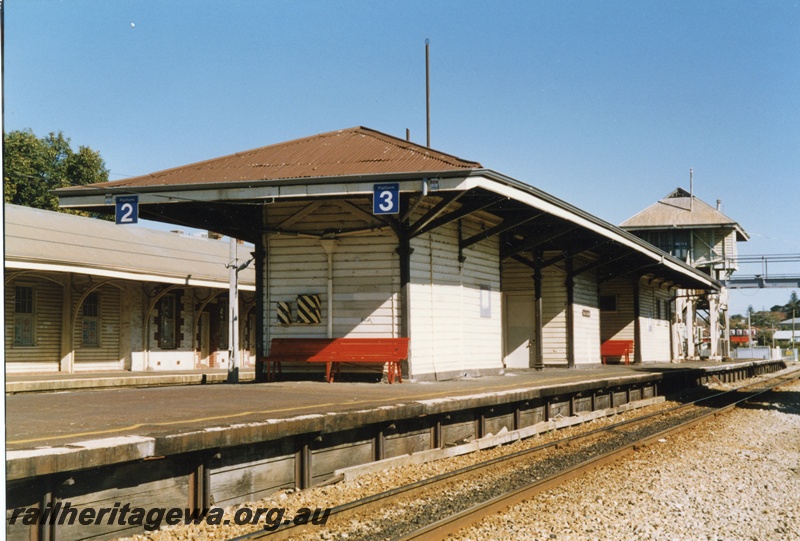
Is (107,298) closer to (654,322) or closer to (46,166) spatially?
(654,322)

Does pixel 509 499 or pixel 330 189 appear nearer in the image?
pixel 509 499

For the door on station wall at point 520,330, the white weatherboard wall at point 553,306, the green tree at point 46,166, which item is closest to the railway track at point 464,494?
the door on station wall at point 520,330

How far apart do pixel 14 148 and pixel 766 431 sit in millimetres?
41519

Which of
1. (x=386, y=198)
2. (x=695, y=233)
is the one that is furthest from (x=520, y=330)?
(x=695, y=233)

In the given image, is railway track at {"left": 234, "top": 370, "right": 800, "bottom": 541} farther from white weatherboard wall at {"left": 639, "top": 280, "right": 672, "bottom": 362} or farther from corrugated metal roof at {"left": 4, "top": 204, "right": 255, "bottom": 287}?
white weatherboard wall at {"left": 639, "top": 280, "right": 672, "bottom": 362}

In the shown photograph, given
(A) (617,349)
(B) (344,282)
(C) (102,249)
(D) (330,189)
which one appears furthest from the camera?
(A) (617,349)

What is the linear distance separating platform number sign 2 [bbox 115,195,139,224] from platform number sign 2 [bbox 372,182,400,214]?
157 inches

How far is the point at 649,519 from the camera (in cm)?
642

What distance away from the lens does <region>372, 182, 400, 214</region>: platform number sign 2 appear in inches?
446

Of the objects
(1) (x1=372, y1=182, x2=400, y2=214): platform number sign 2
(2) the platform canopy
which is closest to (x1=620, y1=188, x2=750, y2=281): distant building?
(2) the platform canopy

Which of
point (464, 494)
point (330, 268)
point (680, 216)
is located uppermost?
point (680, 216)

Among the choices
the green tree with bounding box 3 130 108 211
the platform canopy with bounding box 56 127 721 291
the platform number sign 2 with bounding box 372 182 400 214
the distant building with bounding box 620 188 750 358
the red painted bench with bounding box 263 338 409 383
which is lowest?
the red painted bench with bounding box 263 338 409 383

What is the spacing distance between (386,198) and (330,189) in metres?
0.95

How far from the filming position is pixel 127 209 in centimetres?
1210
